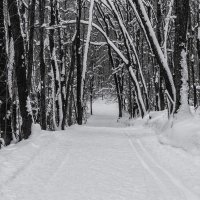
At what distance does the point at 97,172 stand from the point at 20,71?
5654mm

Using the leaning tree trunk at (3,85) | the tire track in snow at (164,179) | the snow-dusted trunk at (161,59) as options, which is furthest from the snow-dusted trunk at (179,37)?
the leaning tree trunk at (3,85)

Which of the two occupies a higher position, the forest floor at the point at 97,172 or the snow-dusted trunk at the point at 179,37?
the snow-dusted trunk at the point at 179,37

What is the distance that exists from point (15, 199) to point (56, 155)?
3.43 metres

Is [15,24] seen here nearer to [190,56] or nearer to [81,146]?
[81,146]

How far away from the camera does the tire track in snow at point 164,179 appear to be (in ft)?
17.6

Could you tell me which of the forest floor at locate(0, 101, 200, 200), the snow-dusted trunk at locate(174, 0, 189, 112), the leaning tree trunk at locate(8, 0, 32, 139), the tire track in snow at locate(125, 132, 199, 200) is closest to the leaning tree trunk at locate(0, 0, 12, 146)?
the leaning tree trunk at locate(8, 0, 32, 139)

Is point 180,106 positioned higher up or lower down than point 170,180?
higher up

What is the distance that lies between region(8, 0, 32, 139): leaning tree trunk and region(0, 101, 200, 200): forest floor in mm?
1469

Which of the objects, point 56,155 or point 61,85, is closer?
point 56,155

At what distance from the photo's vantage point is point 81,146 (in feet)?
32.7

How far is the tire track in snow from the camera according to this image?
537 centimetres

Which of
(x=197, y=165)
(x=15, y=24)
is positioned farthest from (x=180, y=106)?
(x=15, y=24)

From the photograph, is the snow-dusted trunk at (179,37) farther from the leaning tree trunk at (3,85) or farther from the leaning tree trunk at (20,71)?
the leaning tree trunk at (3,85)

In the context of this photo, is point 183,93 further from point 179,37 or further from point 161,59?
point 161,59
